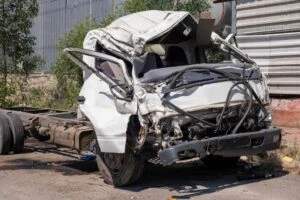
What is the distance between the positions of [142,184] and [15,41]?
31.3ft

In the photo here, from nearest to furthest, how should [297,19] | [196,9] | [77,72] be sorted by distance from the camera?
[297,19]
[196,9]
[77,72]

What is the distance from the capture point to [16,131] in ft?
34.8

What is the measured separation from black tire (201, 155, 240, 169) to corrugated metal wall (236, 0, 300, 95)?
331 centimetres

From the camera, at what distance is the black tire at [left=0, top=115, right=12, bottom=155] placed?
34.6 ft

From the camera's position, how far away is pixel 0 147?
10656mm

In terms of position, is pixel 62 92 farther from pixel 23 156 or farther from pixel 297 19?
pixel 297 19

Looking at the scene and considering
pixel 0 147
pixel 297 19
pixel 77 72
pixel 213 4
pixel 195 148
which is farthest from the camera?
pixel 77 72

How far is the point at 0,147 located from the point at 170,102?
14.8 ft

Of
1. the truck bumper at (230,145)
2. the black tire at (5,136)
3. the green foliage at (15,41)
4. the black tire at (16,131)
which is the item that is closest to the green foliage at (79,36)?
the green foliage at (15,41)

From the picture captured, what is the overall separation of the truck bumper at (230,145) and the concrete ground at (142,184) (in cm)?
55

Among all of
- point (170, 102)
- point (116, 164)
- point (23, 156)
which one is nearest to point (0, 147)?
point (23, 156)

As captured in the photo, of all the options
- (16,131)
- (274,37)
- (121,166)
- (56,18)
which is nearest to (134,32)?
(121,166)

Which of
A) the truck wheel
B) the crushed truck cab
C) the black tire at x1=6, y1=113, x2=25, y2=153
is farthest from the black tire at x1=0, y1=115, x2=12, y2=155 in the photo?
the truck wheel

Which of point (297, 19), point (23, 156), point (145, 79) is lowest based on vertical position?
point (23, 156)
